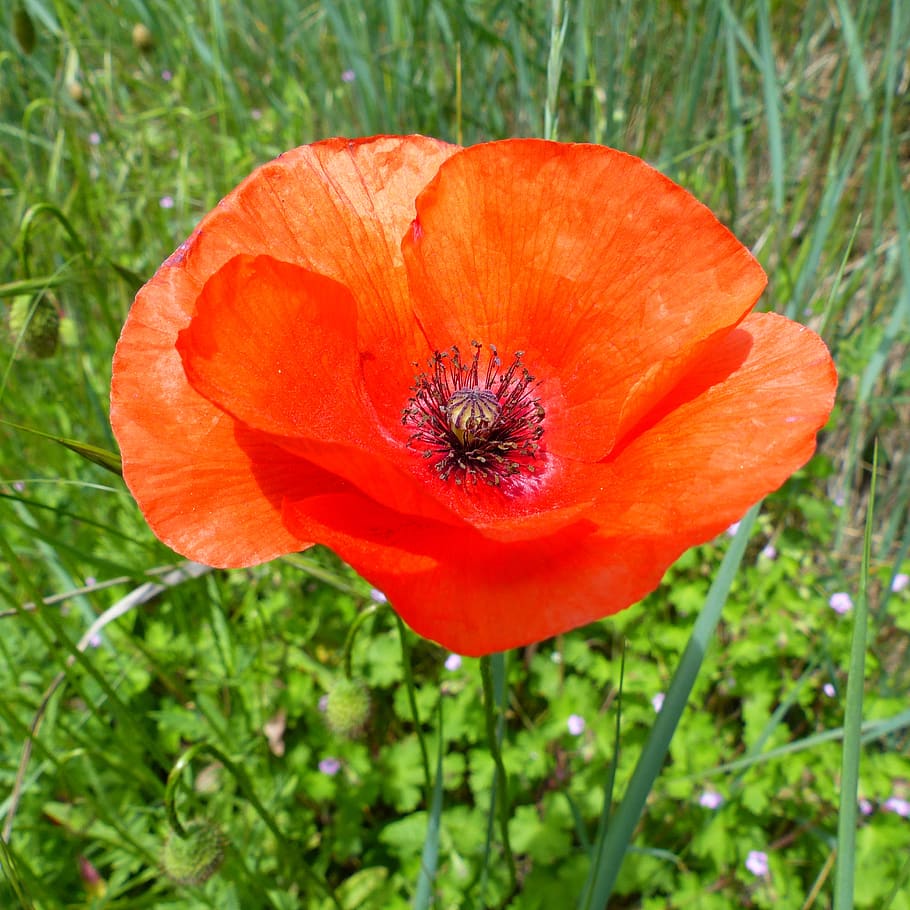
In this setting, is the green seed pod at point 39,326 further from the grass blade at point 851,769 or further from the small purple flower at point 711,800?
the small purple flower at point 711,800

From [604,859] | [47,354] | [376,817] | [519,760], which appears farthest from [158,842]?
[604,859]

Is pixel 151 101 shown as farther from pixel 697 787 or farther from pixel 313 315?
pixel 697 787

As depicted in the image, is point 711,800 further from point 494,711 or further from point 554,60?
point 554,60

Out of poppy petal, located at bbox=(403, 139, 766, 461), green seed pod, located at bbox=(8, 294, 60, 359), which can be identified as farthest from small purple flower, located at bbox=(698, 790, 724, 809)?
green seed pod, located at bbox=(8, 294, 60, 359)

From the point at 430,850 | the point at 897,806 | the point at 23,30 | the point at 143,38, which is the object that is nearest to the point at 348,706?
the point at 430,850

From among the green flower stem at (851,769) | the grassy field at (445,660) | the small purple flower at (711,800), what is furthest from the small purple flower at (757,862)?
the green flower stem at (851,769)

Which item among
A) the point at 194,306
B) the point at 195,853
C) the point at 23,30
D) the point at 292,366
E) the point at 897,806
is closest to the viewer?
the point at 194,306
